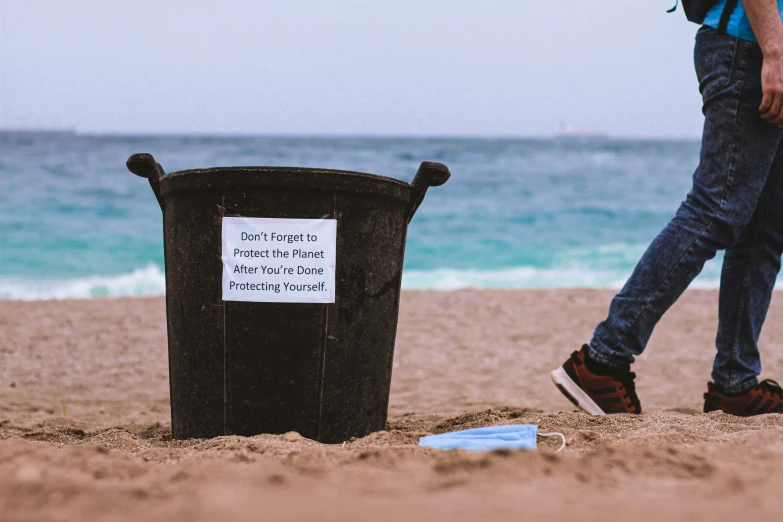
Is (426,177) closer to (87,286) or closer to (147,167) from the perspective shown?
(147,167)

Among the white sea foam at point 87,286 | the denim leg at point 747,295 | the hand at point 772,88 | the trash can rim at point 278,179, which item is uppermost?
the hand at point 772,88

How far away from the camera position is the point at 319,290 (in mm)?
1752

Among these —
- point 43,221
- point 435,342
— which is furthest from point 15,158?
point 435,342

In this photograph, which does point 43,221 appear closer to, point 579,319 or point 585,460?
point 579,319

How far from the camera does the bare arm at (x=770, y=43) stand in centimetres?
190

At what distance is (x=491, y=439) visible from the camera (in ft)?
5.59

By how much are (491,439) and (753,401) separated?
106 cm

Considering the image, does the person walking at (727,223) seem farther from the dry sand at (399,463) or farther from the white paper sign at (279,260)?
the white paper sign at (279,260)

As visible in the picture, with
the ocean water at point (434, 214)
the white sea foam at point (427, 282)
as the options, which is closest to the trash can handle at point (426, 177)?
the white sea foam at point (427, 282)

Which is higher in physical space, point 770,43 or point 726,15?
point 726,15

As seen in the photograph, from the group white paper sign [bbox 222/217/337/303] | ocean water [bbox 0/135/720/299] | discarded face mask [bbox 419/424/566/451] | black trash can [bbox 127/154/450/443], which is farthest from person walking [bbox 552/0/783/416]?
ocean water [bbox 0/135/720/299]

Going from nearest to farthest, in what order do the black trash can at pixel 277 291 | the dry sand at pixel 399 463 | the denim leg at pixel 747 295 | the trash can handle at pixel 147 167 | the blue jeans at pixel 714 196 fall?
1. the dry sand at pixel 399 463
2. the black trash can at pixel 277 291
3. the trash can handle at pixel 147 167
4. the blue jeans at pixel 714 196
5. the denim leg at pixel 747 295

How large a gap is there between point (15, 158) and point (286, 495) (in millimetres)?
19531

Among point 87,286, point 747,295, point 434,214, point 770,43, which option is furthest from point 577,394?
point 434,214
